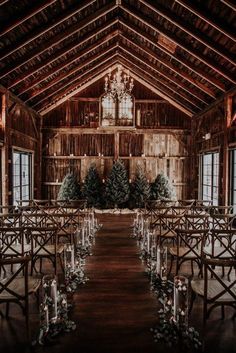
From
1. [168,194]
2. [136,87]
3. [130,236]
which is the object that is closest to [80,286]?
[130,236]

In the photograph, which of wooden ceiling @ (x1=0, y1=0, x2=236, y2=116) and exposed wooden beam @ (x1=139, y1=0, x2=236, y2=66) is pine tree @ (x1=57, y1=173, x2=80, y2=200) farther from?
exposed wooden beam @ (x1=139, y1=0, x2=236, y2=66)

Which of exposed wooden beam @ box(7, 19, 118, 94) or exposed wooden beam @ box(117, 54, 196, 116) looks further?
exposed wooden beam @ box(117, 54, 196, 116)

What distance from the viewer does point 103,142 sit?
14.5m

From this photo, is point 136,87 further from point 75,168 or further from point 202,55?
point 202,55

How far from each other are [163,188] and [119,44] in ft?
20.4

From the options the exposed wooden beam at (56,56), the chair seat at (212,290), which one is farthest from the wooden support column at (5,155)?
the chair seat at (212,290)

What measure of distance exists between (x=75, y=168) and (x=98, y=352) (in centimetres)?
A: 1162

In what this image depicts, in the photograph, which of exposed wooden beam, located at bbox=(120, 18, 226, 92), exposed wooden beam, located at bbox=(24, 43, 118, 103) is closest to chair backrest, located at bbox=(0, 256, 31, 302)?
exposed wooden beam, located at bbox=(120, 18, 226, 92)

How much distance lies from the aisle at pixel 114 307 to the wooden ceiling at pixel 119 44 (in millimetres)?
5439

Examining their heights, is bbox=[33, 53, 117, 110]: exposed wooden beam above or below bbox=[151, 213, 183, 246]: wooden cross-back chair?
above

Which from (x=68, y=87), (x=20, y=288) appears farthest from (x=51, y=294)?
(x=68, y=87)

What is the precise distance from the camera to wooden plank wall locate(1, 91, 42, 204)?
9.58 m

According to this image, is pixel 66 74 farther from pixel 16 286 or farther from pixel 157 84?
pixel 16 286

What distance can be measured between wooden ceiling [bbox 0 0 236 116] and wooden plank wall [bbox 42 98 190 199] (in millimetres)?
821
